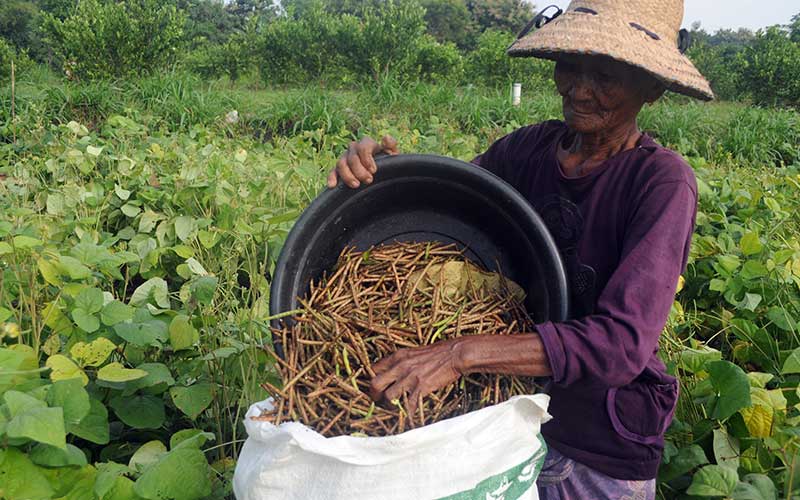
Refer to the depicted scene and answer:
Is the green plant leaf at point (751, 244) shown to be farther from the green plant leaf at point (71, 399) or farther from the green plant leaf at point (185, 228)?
the green plant leaf at point (71, 399)

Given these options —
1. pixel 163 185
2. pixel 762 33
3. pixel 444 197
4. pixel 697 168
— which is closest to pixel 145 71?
pixel 163 185

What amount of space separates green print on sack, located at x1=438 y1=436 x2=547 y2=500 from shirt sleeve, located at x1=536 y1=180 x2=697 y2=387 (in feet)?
0.53

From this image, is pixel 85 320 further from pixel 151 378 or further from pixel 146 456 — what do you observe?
pixel 146 456

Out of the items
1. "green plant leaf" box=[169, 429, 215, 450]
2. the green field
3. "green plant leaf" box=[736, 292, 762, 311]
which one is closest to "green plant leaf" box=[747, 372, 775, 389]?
the green field

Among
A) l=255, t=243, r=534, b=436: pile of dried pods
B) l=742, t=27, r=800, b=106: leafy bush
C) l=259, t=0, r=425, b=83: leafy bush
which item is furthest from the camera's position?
l=742, t=27, r=800, b=106: leafy bush

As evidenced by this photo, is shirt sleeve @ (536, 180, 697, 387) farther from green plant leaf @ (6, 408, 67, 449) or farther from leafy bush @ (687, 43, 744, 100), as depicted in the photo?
leafy bush @ (687, 43, 744, 100)

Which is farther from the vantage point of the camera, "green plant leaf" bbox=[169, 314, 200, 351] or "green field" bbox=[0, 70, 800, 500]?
"green plant leaf" bbox=[169, 314, 200, 351]

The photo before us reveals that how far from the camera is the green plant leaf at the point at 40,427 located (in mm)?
1021

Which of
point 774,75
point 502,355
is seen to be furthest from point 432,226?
point 774,75

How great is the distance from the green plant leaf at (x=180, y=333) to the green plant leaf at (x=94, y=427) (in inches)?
9.5

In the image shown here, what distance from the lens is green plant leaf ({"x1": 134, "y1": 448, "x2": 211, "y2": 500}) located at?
3.73 feet

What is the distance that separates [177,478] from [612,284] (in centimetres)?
89

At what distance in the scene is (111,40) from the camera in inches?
378

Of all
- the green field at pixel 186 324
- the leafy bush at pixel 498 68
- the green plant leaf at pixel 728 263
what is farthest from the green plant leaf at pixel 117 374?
the leafy bush at pixel 498 68
